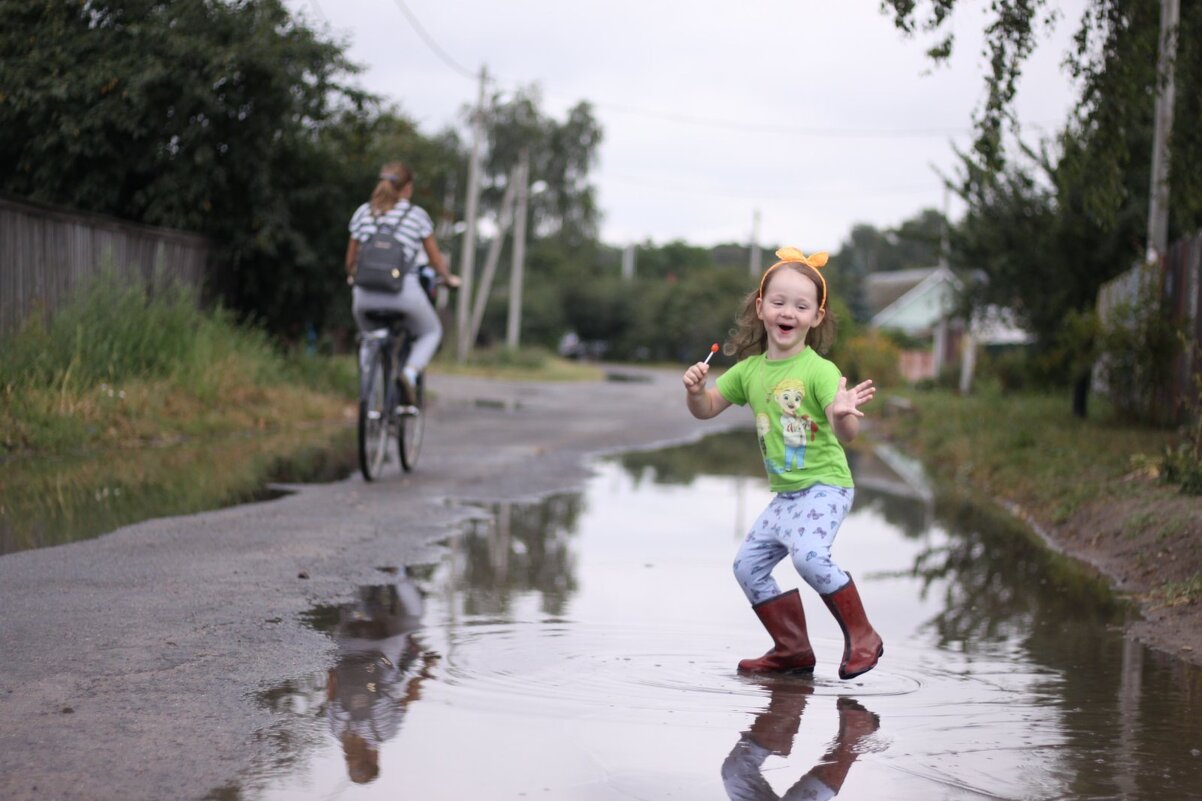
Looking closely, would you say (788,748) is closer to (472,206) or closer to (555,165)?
(472,206)

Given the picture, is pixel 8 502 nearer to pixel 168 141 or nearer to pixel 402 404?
pixel 402 404

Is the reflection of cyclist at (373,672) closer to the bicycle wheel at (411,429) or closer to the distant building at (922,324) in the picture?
the bicycle wheel at (411,429)

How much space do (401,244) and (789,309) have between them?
5.21 metres

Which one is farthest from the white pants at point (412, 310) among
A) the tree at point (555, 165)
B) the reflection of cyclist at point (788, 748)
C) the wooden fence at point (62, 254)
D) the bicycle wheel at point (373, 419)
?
the tree at point (555, 165)

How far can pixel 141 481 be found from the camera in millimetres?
9336

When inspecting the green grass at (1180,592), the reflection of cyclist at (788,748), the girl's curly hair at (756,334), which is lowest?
the reflection of cyclist at (788,748)

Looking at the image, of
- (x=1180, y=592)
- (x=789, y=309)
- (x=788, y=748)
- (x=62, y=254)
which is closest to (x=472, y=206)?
(x=62, y=254)

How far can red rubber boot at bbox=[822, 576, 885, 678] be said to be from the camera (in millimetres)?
4930

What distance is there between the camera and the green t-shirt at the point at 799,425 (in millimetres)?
5215

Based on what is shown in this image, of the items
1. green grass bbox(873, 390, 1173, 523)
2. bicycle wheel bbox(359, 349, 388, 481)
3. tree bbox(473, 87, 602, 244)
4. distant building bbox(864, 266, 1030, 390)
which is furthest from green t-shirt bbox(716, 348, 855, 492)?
tree bbox(473, 87, 602, 244)

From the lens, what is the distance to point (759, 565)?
5.27 m

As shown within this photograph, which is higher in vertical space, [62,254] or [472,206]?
[472,206]

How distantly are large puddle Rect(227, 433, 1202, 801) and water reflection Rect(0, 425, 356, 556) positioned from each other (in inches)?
69.8

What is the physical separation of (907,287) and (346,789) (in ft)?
268
